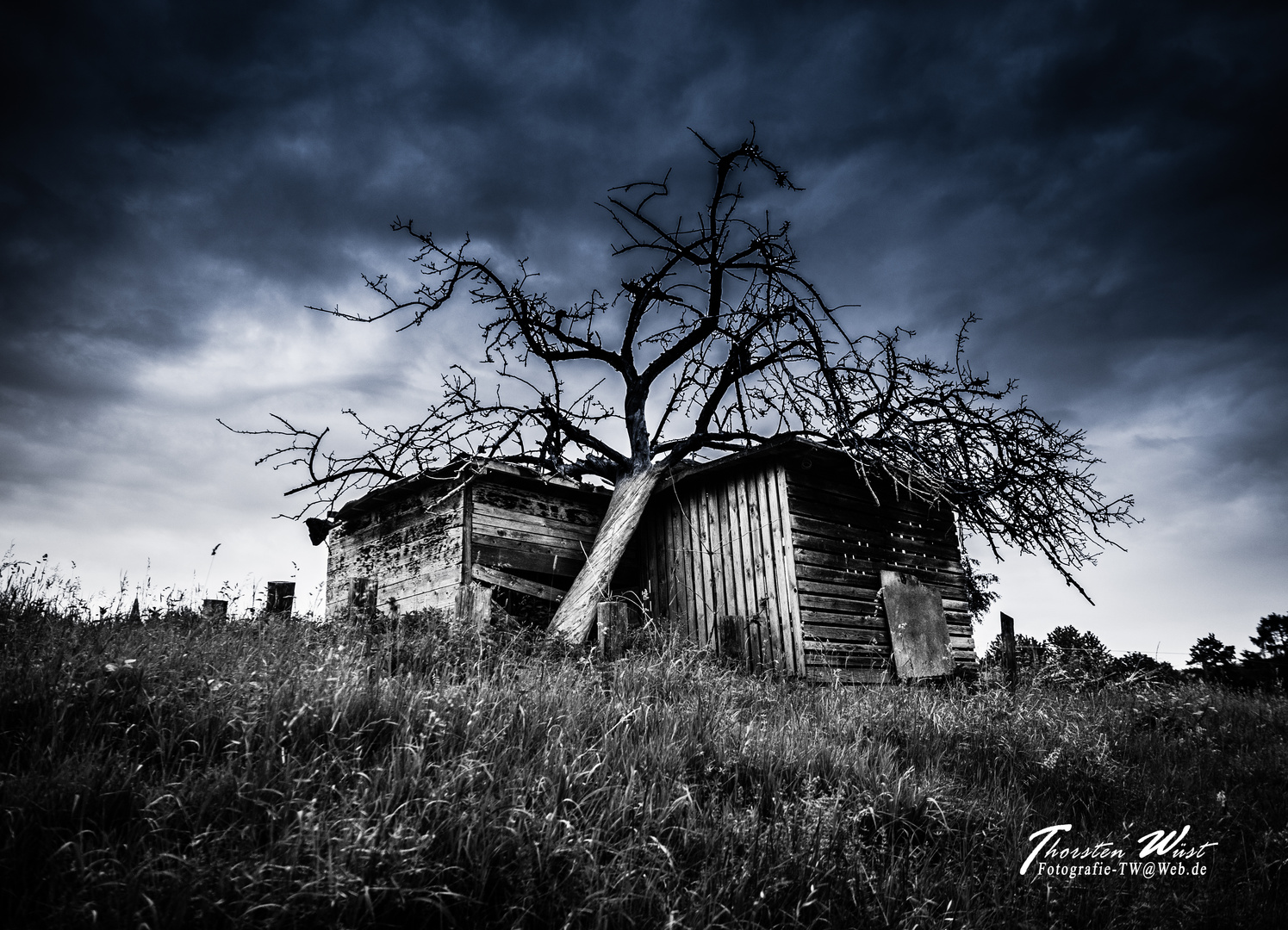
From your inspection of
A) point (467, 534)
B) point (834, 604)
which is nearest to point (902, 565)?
point (834, 604)

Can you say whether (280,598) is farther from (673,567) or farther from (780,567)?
(780,567)

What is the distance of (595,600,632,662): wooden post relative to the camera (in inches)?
271

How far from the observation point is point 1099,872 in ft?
13.0

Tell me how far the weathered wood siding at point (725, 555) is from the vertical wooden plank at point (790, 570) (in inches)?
0.5

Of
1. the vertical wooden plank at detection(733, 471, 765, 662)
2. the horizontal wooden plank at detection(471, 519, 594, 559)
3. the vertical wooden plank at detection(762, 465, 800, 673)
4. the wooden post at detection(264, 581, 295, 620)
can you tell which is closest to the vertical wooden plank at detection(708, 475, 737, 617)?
the vertical wooden plank at detection(733, 471, 765, 662)

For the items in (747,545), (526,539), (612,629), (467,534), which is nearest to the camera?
(612,629)

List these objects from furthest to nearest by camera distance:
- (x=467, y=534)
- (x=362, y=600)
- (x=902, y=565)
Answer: (x=902, y=565), (x=467, y=534), (x=362, y=600)

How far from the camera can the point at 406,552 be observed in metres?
11.9

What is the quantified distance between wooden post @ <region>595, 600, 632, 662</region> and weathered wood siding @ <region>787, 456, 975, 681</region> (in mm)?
3476

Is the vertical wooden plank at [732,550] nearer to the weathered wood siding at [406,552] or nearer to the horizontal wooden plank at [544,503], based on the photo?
the horizontal wooden plank at [544,503]

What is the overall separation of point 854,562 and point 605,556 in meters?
3.87

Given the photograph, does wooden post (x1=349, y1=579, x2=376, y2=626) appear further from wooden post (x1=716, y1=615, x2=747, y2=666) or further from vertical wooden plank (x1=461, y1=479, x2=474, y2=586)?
wooden post (x1=716, y1=615, x2=747, y2=666)

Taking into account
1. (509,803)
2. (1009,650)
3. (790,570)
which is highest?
(790,570)

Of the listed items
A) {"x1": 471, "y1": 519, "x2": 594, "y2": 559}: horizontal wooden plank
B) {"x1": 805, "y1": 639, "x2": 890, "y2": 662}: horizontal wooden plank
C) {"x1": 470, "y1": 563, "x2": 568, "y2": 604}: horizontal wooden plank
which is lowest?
{"x1": 805, "y1": 639, "x2": 890, "y2": 662}: horizontal wooden plank
